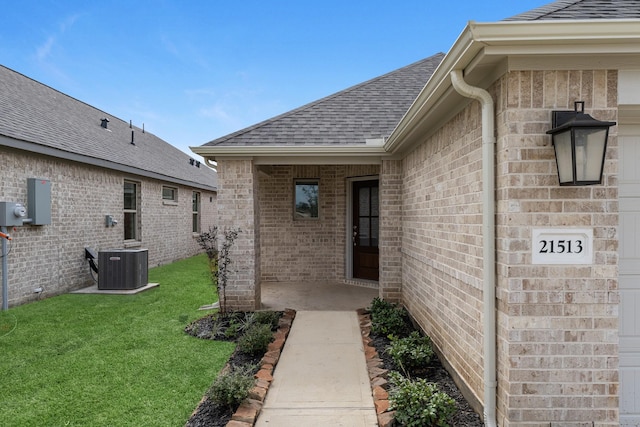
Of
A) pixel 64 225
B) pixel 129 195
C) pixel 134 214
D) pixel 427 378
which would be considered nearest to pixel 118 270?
pixel 64 225

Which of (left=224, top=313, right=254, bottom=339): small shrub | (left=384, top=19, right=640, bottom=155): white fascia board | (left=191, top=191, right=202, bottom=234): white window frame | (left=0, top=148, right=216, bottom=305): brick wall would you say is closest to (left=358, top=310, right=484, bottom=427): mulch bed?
(left=224, top=313, right=254, bottom=339): small shrub

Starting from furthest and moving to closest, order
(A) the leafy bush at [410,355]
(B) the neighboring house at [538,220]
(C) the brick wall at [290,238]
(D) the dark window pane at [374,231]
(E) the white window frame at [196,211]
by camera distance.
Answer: (E) the white window frame at [196,211]
(C) the brick wall at [290,238]
(D) the dark window pane at [374,231]
(A) the leafy bush at [410,355]
(B) the neighboring house at [538,220]

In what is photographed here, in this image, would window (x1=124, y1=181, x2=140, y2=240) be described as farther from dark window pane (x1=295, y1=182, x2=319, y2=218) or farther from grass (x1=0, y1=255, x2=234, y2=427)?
dark window pane (x1=295, y1=182, x2=319, y2=218)

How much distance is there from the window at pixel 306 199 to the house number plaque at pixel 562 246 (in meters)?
6.02

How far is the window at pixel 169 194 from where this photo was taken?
12.4m

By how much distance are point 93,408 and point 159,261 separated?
928 centimetres

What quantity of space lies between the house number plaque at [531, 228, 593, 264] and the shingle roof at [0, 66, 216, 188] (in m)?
7.81

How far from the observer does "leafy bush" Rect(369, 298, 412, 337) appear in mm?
4523

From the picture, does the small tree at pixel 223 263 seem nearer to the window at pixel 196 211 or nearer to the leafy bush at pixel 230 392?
the leafy bush at pixel 230 392

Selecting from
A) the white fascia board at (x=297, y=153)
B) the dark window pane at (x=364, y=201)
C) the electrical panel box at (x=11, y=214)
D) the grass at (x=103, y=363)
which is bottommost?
the grass at (x=103, y=363)

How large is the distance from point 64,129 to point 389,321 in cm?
903

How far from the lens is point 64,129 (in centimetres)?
878


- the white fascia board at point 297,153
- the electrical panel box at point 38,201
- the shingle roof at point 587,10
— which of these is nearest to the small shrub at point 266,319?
the white fascia board at point 297,153

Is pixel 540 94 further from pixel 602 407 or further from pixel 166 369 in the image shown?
pixel 166 369
